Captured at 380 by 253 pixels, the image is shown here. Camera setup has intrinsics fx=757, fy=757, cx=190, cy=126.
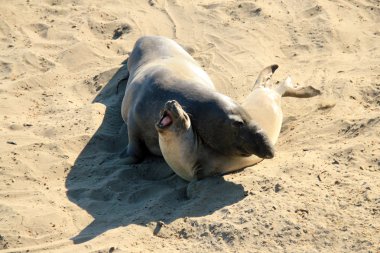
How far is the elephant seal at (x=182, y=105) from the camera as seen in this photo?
593 cm

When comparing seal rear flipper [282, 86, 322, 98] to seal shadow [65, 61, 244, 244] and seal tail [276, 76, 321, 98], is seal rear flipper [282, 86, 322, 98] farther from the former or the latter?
seal shadow [65, 61, 244, 244]

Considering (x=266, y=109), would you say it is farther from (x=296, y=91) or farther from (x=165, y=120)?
(x=165, y=120)

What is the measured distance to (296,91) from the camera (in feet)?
24.0

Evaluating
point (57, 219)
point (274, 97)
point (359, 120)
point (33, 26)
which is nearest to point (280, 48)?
point (274, 97)

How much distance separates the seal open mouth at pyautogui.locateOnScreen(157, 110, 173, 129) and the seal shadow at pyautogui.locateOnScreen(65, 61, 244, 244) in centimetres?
55

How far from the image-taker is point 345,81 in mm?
7527

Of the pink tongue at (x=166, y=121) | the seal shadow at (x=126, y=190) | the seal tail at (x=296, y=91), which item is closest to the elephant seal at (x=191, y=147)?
Result: the pink tongue at (x=166, y=121)

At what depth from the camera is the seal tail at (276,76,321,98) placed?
7316 millimetres

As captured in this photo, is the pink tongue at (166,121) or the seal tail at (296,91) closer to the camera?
the pink tongue at (166,121)

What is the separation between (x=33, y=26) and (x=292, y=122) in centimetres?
424

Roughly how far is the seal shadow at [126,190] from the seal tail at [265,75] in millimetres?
1374

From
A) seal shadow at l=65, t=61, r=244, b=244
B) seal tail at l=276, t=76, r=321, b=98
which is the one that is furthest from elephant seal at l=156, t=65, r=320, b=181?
seal tail at l=276, t=76, r=321, b=98

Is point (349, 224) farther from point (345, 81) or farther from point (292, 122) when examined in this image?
point (345, 81)

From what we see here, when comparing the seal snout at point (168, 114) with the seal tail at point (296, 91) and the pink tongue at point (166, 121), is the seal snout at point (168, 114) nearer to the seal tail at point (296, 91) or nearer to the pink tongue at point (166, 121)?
the pink tongue at point (166, 121)
